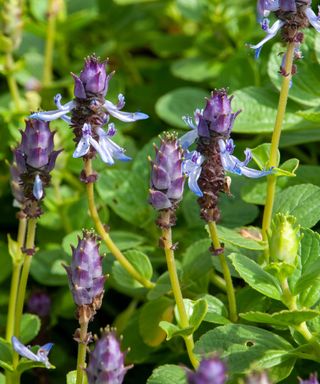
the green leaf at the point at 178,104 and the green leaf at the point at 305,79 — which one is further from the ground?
the green leaf at the point at 178,104

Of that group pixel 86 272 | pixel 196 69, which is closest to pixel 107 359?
pixel 86 272

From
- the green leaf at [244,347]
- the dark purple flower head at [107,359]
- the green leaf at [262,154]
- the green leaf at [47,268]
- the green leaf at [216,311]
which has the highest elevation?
the green leaf at [262,154]

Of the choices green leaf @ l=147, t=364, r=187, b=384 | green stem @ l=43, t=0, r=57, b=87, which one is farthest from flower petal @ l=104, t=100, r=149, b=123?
green stem @ l=43, t=0, r=57, b=87

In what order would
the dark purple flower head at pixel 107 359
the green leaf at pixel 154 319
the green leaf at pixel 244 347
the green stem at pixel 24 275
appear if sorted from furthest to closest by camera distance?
the green leaf at pixel 154 319 < the green stem at pixel 24 275 < the green leaf at pixel 244 347 < the dark purple flower head at pixel 107 359

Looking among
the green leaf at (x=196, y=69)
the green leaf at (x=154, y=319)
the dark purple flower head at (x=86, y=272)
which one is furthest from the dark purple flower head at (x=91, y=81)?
the green leaf at (x=196, y=69)

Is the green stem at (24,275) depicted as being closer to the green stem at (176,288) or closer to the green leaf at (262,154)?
the green stem at (176,288)

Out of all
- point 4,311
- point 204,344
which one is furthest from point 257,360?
point 4,311

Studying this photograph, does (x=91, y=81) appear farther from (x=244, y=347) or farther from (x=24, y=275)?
(x=244, y=347)
